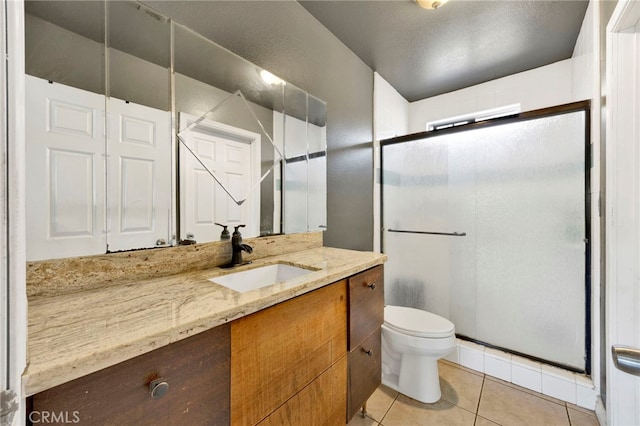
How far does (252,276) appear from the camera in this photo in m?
1.17

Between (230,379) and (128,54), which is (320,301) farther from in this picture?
(128,54)

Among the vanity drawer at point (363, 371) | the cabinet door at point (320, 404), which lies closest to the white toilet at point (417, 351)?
the vanity drawer at point (363, 371)

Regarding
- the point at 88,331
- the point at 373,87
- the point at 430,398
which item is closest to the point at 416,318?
the point at 430,398

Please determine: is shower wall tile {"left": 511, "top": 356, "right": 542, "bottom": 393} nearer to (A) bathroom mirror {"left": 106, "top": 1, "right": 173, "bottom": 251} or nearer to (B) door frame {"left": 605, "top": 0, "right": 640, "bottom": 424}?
(B) door frame {"left": 605, "top": 0, "right": 640, "bottom": 424}

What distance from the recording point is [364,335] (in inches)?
48.3

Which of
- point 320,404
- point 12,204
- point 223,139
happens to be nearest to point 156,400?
point 12,204

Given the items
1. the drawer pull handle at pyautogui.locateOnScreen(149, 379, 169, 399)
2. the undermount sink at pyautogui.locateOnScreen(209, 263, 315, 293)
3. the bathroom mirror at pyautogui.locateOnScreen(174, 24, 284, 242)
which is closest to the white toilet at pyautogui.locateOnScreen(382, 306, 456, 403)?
the undermount sink at pyautogui.locateOnScreen(209, 263, 315, 293)

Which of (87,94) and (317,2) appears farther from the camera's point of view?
(317,2)

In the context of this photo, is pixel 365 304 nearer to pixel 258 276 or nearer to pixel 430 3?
pixel 258 276

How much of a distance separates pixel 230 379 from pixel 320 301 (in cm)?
39

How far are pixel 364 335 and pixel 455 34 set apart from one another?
7.11 feet

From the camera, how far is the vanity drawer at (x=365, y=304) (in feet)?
3.74

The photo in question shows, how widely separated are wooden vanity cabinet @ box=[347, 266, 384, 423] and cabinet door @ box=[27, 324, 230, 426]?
608 millimetres

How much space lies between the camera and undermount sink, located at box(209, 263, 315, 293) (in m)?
1.07
